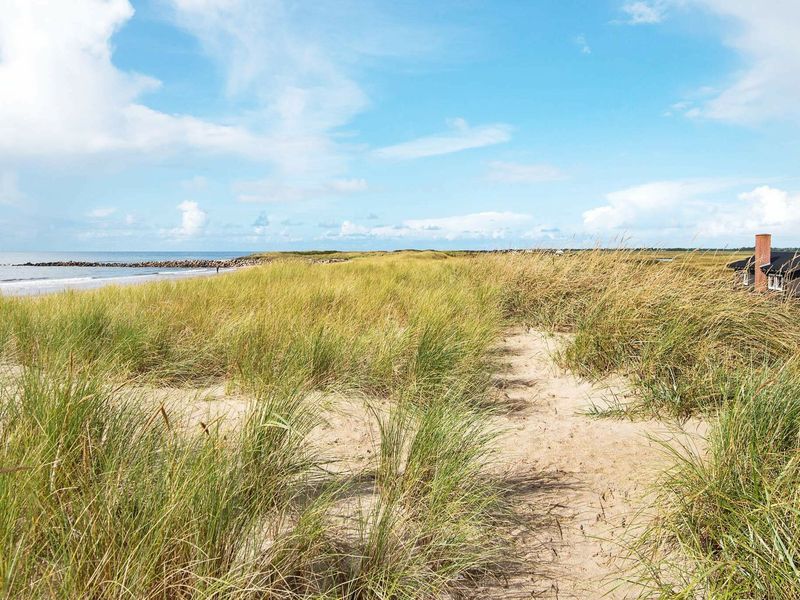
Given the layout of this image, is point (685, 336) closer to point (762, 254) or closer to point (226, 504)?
point (226, 504)

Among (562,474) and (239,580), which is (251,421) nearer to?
(239,580)

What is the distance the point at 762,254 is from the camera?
824 centimetres

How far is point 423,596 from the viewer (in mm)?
1869

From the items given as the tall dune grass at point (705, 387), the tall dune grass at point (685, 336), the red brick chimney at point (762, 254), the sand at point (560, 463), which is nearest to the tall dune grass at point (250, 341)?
the sand at point (560, 463)

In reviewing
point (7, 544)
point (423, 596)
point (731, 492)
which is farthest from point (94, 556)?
point (731, 492)

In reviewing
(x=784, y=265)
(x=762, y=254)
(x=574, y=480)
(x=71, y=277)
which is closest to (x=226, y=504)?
(x=574, y=480)

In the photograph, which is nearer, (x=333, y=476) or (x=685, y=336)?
(x=333, y=476)

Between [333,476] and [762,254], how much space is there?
864cm

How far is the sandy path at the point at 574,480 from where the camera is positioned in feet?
6.93

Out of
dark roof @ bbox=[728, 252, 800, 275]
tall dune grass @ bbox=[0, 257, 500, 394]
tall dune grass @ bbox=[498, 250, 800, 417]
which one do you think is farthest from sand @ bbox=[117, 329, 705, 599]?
dark roof @ bbox=[728, 252, 800, 275]

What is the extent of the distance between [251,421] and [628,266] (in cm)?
756

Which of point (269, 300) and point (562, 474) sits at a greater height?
point (269, 300)

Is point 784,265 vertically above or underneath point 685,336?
above

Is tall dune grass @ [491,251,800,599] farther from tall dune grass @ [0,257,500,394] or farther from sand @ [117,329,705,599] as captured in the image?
tall dune grass @ [0,257,500,394]
